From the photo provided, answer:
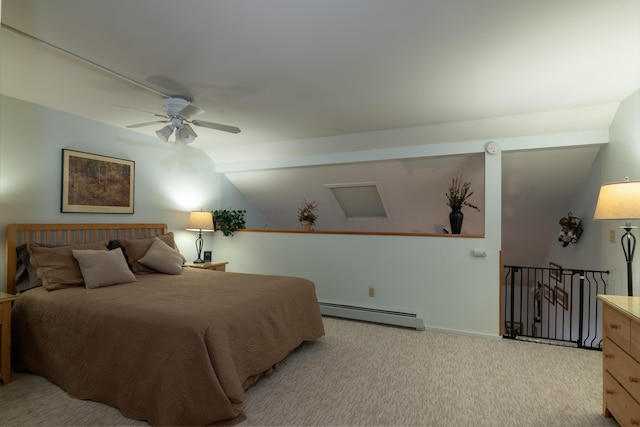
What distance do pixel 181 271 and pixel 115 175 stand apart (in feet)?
4.55

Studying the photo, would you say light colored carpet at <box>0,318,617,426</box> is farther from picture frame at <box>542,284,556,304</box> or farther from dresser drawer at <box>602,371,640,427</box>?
picture frame at <box>542,284,556,304</box>

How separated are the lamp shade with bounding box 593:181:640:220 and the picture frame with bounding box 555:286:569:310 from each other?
10.3 ft

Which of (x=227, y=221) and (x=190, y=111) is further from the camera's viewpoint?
(x=227, y=221)

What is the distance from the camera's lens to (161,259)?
3.73 meters

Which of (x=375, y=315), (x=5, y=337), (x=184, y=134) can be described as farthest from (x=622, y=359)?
(x=5, y=337)

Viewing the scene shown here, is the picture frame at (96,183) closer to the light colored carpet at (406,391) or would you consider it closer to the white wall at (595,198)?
the light colored carpet at (406,391)

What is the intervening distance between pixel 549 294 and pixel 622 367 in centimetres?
429

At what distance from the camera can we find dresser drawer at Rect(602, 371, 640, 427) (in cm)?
189

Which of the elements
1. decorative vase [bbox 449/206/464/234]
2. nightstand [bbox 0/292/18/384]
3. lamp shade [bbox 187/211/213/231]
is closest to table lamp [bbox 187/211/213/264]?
lamp shade [bbox 187/211/213/231]

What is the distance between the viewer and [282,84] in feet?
9.26

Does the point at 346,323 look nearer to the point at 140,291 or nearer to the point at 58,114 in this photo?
the point at 140,291

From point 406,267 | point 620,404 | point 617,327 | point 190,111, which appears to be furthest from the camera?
point 406,267

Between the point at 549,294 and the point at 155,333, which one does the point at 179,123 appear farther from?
the point at 549,294

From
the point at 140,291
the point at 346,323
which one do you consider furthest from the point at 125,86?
the point at 346,323
